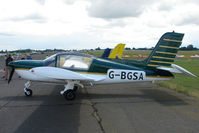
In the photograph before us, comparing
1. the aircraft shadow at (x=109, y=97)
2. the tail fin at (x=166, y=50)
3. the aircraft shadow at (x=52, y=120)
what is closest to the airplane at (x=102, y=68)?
the tail fin at (x=166, y=50)

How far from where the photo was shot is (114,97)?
696cm

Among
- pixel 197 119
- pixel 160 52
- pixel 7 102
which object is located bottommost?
pixel 7 102

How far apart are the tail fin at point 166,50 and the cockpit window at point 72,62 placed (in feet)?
8.88

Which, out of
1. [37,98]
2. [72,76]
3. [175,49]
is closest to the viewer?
[72,76]

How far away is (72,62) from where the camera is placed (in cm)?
688

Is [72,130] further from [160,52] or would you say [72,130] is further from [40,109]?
[160,52]

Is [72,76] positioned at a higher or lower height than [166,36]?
lower

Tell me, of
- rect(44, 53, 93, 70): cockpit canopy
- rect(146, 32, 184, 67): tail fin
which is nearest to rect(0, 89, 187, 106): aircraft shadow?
rect(44, 53, 93, 70): cockpit canopy

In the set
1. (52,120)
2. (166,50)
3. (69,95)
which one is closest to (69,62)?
(69,95)

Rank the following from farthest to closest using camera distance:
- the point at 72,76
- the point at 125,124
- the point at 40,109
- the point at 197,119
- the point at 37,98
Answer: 1. the point at 37,98
2. the point at 72,76
3. the point at 40,109
4. the point at 197,119
5. the point at 125,124

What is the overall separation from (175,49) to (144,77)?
1794 mm

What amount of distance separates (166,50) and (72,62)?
13.0 feet

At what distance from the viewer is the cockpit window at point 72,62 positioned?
6848mm

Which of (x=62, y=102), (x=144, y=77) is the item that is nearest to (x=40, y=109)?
(x=62, y=102)
